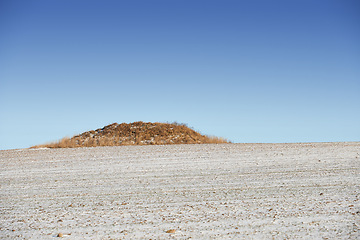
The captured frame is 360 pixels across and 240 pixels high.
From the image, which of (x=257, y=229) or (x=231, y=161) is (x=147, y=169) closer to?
(x=231, y=161)

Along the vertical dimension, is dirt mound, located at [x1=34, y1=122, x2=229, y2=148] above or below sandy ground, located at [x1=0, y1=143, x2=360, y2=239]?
above

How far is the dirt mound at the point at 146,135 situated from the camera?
1684 cm

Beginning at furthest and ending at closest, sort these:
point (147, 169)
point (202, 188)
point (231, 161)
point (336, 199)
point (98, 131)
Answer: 1. point (98, 131)
2. point (231, 161)
3. point (147, 169)
4. point (202, 188)
5. point (336, 199)

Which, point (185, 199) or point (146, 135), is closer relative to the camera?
point (185, 199)

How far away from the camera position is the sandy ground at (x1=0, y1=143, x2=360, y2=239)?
354cm

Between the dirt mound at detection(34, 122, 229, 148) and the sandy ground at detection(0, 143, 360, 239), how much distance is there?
792 centimetres

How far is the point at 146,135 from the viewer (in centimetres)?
1850

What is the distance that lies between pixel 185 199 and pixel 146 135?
13.8m

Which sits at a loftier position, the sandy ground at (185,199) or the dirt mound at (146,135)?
the dirt mound at (146,135)

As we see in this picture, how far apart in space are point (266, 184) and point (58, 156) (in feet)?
23.5

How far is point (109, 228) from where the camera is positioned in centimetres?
363

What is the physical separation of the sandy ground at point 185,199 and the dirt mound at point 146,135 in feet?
26.0

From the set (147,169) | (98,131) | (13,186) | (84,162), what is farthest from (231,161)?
(98,131)

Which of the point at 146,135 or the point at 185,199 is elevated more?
the point at 146,135
